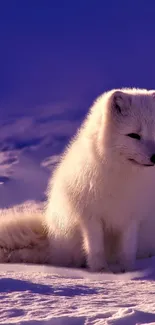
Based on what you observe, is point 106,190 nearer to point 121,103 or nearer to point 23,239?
point 121,103

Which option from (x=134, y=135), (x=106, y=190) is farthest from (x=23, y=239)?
(x=134, y=135)

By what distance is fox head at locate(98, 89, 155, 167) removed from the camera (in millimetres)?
3113

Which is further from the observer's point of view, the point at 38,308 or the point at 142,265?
the point at 142,265

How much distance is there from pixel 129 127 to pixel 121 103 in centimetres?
18

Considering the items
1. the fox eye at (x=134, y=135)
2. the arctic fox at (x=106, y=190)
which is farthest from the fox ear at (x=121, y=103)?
the fox eye at (x=134, y=135)

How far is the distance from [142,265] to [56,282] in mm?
1054

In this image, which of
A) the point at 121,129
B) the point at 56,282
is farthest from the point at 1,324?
the point at 121,129

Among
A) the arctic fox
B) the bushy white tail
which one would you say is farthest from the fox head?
the bushy white tail

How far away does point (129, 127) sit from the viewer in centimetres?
315

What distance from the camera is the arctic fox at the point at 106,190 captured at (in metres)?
3.19

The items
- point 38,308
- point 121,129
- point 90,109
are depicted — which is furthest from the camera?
point 90,109

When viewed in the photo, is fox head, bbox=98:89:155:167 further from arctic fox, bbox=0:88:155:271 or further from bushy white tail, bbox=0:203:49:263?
bushy white tail, bbox=0:203:49:263

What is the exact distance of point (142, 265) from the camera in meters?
3.39

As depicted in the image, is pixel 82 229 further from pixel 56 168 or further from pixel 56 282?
pixel 56 282
